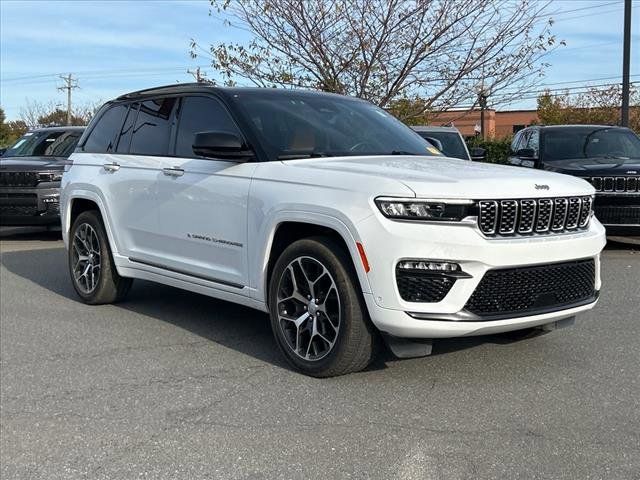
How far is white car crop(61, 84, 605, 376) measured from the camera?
397 cm

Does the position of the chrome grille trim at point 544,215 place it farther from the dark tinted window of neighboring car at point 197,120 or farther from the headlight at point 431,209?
the dark tinted window of neighboring car at point 197,120

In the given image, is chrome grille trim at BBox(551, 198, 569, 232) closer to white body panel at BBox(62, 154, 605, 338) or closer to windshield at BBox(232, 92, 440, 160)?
white body panel at BBox(62, 154, 605, 338)

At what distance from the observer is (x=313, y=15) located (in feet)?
51.9

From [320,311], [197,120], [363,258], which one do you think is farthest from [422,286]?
[197,120]

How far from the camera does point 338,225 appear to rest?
13.7ft

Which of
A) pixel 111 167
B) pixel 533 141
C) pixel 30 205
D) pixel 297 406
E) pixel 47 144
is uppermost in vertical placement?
pixel 47 144

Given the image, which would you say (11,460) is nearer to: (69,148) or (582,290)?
(582,290)

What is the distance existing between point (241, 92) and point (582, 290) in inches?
111

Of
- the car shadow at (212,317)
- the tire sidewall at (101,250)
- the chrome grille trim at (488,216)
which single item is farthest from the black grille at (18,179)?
the chrome grille trim at (488,216)

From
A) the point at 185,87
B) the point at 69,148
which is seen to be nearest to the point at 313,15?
the point at 69,148

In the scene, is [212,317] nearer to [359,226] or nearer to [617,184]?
[359,226]

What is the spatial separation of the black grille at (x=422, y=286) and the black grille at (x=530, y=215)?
0.37m

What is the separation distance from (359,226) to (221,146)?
128 centimetres

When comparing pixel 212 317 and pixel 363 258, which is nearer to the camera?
pixel 363 258
